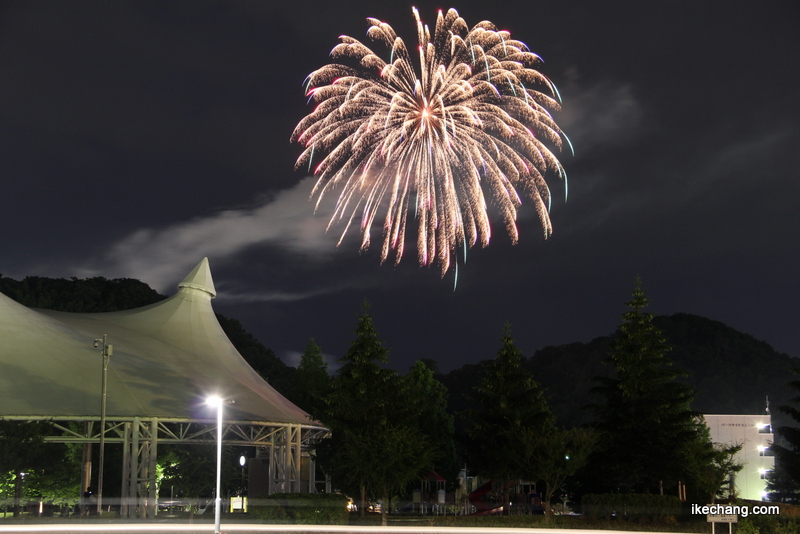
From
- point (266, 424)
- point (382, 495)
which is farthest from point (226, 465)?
point (382, 495)

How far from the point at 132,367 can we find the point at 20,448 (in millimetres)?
8900

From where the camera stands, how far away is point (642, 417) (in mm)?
44031

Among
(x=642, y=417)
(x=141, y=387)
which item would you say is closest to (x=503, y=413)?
(x=642, y=417)

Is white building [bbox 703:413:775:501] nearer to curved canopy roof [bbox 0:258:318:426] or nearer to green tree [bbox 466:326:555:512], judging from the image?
green tree [bbox 466:326:555:512]

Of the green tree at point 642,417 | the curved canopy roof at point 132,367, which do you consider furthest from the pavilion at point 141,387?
the green tree at point 642,417

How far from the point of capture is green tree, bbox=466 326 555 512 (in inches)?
1781

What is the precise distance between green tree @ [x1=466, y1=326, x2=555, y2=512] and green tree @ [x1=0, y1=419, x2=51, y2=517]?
21.3 m

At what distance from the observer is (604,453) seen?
44.4m

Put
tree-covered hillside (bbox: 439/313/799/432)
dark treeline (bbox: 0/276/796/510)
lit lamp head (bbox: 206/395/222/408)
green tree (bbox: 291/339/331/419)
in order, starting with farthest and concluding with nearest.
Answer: tree-covered hillside (bbox: 439/313/799/432), green tree (bbox: 291/339/331/419), dark treeline (bbox: 0/276/796/510), lit lamp head (bbox: 206/395/222/408)

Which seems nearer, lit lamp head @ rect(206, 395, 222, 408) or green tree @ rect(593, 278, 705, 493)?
lit lamp head @ rect(206, 395, 222, 408)

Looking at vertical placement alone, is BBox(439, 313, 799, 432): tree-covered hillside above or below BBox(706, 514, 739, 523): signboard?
above

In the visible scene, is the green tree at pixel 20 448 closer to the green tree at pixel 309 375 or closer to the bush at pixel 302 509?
the bush at pixel 302 509

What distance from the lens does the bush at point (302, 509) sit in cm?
3741

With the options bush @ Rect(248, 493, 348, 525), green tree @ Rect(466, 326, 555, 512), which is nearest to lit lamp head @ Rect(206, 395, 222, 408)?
bush @ Rect(248, 493, 348, 525)
